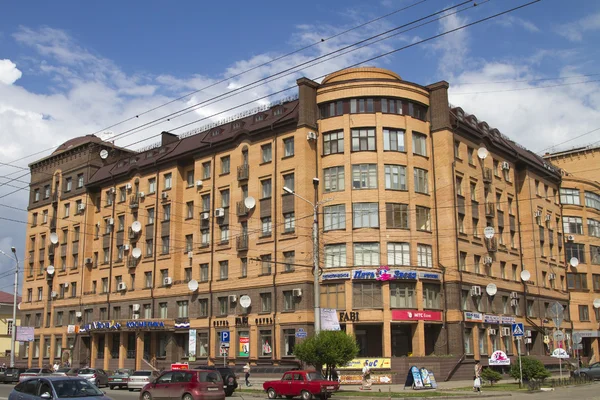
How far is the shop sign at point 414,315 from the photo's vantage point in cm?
4275

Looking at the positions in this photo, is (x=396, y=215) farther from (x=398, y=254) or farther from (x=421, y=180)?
(x=421, y=180)

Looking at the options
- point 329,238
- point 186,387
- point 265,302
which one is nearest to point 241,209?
point 265,302

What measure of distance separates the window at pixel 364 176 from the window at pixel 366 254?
13.5 feet

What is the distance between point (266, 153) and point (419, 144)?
11708 mm

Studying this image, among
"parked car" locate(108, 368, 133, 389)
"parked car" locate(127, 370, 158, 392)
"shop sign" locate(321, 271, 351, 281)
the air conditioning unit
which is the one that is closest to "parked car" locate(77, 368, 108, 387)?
"parked car" locate(108, 368, 133, 389)

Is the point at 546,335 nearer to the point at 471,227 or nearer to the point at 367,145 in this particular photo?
the point at 471,227

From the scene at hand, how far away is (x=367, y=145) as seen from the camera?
4578 cm

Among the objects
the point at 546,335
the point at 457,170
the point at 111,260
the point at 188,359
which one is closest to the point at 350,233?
the point at 457,170

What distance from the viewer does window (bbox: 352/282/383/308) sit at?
141 ft

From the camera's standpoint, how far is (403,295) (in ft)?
143

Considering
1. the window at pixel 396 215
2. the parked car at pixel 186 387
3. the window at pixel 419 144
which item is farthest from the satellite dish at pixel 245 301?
the parked car at pixel 186 387

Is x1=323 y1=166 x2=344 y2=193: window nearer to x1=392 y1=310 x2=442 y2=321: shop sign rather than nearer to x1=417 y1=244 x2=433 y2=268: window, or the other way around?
x1=417 y1=244 x2=433 y2=268: window

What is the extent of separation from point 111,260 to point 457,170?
110ft

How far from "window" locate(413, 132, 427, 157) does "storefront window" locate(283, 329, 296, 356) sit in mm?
15601
